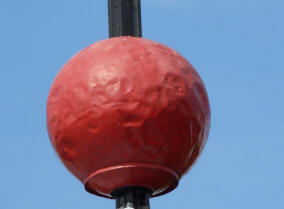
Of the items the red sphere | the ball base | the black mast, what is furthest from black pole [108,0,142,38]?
the ball base

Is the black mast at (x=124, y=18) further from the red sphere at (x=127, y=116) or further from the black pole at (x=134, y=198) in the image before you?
the black pole at (x=134, y=198)

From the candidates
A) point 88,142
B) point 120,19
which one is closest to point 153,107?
point 88,142

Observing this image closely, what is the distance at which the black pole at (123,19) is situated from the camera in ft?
35.7

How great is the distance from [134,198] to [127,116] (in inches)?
45.6

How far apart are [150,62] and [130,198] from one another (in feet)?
5.45

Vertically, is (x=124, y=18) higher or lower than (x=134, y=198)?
higher

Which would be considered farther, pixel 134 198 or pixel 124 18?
pixel 124 18

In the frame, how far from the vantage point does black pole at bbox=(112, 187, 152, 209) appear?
10039 millimetres

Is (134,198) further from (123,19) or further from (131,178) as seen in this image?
(123,19)

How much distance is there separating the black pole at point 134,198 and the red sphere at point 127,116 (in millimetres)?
118

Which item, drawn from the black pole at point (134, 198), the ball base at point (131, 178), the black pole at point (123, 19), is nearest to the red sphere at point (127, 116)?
the ball base at point (131, 178)

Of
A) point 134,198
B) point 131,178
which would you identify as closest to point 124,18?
point 131,178

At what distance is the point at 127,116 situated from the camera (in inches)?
373

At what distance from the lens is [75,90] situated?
32.0 feet
